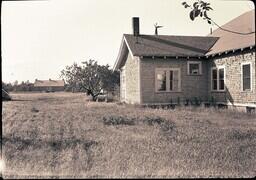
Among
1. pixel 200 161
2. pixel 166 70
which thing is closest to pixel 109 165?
Result: pixel 200 161

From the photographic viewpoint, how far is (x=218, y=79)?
19750 millimetres

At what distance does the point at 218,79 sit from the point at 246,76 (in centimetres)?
273

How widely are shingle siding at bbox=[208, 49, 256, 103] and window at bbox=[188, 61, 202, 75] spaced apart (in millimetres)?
1423

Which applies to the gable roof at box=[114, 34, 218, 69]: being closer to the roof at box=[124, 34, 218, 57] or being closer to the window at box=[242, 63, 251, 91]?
the roof at box=[124, 34, 218, 57]

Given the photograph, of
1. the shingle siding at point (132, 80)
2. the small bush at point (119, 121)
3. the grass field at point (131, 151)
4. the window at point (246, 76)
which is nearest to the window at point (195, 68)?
the shingle siding at point (132, 80)

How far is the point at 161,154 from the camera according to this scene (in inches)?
284

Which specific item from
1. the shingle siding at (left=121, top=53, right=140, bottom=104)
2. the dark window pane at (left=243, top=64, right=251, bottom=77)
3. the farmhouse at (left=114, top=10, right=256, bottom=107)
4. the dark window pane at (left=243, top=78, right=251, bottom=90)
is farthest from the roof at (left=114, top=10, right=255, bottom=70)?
the dark window pane at (left=243, top=78, right=251, bottom=90)

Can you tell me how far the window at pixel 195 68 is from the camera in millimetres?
20719

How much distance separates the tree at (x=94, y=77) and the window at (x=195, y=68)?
16273mm

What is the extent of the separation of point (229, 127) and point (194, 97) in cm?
964

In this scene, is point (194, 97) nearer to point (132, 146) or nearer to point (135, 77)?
point (135, 77)

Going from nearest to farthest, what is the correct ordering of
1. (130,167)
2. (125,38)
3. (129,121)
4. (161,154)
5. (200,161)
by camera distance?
(130,167)
(200,161)
(161,154)
(129,121)
(125,38)

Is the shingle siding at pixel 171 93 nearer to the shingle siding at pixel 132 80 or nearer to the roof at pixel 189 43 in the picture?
the roof at pixel 189 43

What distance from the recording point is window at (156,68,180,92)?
2019 centimetres
